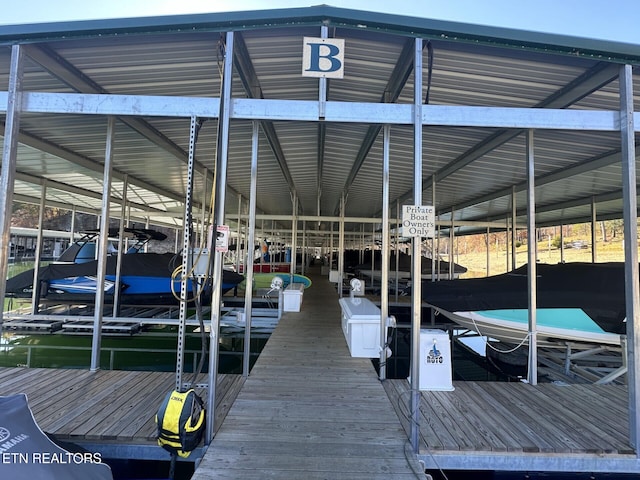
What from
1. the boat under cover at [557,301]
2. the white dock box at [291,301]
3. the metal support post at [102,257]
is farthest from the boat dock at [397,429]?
the white dock box at [291,301]

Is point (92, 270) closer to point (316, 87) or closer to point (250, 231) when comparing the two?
point (250, 231)

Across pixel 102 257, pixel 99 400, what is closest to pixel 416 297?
pixel 99 400

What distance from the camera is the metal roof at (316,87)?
2578 mm

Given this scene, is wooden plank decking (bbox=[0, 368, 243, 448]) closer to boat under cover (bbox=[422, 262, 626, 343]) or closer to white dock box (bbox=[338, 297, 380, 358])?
white dock box (bbox=[338, 297, 380, 358])

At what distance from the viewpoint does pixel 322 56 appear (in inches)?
105

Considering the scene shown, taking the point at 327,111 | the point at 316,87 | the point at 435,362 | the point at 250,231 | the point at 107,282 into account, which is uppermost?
the point at 316,87

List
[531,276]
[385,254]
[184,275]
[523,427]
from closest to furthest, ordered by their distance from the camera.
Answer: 1. [184,275]
2. [523,427]
3. [531,276]
4. [385,254]

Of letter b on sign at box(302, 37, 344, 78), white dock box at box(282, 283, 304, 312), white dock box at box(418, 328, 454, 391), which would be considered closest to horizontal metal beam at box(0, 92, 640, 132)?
letter b on sign at box(302, 37, 344, 78)

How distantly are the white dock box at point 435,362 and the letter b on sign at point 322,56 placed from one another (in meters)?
2.77

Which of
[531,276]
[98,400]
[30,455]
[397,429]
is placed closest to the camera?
[30,455]

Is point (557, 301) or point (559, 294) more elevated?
point (559, 294)

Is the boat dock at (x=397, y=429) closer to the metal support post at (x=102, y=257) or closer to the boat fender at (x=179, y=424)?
the boat fender at (x=179, y=424)

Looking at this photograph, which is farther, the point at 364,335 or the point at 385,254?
the point at 364,335

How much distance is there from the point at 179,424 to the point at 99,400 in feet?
4.51
